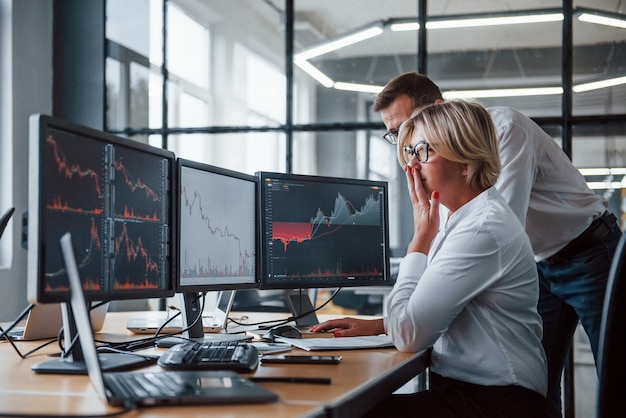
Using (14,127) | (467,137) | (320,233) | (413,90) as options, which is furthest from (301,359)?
(14,127)

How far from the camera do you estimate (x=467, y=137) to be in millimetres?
1813

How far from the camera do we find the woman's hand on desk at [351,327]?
209 cm

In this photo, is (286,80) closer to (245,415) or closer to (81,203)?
(81,203)

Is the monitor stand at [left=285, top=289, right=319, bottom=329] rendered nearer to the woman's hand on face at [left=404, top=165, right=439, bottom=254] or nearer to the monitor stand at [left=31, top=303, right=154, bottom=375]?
the woman's hand on face at [left=404, top=165, right=439, bottom=254]

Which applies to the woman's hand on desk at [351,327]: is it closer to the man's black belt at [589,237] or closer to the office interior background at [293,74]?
the man's black belt at [589,237]

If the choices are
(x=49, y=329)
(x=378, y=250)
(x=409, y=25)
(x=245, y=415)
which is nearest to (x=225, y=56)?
(x=409, y=25)

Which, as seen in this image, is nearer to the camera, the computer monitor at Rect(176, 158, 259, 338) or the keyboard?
the keyboard

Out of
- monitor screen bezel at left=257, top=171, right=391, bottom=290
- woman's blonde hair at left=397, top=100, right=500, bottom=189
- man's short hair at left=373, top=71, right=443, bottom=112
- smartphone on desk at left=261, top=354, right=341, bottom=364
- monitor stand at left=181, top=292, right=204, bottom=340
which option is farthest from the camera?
man's short hair at left=373, top=71, right=443, bottom=112

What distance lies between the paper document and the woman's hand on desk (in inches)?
3.5

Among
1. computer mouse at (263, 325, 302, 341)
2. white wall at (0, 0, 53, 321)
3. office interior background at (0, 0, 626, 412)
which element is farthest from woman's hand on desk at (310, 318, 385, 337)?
white wall at (0, 0, 53, 321)

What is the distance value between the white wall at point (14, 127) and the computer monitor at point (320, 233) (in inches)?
99.1

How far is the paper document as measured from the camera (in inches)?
72.1

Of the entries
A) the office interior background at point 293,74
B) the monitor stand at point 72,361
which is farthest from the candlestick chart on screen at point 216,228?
the office interior background at point 293,74

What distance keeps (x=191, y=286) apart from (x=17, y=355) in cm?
43
